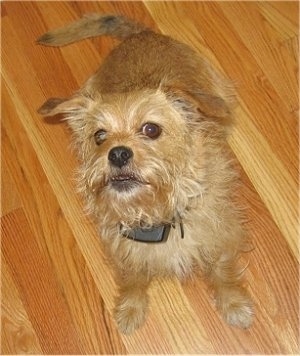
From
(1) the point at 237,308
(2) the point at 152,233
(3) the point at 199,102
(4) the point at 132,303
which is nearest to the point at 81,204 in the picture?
(4) the point at 132,303

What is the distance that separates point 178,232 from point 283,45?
1.43 meters

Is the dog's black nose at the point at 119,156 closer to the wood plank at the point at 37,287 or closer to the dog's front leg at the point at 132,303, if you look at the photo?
the dog's front leg at the point at 132,303

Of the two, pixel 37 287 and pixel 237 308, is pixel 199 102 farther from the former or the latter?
pixel 37 287

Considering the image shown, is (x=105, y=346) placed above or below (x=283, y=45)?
below

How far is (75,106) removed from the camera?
7.38ft

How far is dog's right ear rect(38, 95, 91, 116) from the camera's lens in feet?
7.11

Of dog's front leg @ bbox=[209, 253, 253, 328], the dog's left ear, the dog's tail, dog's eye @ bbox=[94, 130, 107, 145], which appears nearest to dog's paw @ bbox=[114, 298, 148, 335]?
dog's front leg @ bbox=[209, 253, 253, 328]

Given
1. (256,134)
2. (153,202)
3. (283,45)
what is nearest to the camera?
(153,202)

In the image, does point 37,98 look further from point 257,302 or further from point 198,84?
point 257,302

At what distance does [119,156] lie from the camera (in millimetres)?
1953

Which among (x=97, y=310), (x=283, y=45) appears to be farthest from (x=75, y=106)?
(x=283, y=45)

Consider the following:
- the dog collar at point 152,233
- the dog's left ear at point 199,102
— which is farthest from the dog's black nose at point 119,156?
the dog collar at point 152,233

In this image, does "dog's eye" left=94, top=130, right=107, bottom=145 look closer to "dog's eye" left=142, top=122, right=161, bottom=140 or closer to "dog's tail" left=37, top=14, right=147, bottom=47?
"dog's eye" left=142, top=122, right=161, bottom=140

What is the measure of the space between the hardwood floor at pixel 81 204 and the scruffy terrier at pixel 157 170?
12 centimetres
